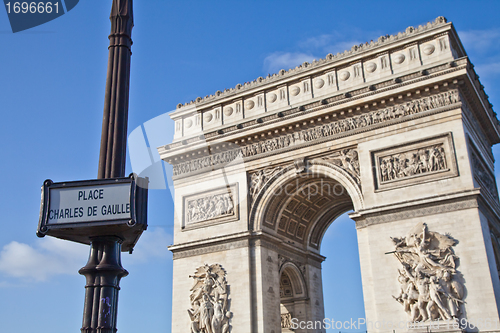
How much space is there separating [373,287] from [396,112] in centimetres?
629

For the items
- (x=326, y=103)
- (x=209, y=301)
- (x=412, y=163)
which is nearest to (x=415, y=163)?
(x=412, y=163)

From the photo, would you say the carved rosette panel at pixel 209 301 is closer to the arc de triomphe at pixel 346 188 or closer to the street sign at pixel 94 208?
the arc de triomphe at pixel 346 188

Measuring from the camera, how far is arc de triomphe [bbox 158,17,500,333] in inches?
639

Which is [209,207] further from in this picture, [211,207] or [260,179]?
[260,179]

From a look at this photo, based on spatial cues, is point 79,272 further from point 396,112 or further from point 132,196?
point 396,112

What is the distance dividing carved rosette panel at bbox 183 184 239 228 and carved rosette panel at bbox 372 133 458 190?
235 inches

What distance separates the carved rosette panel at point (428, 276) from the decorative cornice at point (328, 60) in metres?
7.30

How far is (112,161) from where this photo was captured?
7.29m

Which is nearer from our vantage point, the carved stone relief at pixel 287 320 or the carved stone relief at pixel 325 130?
the carved stone relief at pixel 325 130

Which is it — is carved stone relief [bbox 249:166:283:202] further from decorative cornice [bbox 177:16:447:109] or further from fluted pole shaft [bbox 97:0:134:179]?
fluted pole shaft [bbox 97:0:134:179]

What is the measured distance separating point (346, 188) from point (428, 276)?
14.4ft

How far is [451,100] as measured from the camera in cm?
1748

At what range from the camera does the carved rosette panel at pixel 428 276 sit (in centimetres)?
1548

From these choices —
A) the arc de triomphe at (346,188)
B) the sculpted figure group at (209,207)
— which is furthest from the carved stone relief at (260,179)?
the sculpted figure group at (209,207)
